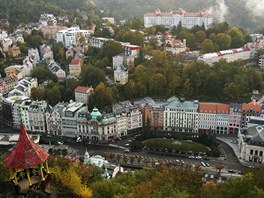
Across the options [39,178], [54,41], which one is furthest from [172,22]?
[39,178]

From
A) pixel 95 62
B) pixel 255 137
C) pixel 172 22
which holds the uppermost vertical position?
pixel 172 22

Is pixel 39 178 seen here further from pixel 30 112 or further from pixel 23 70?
pixel 23 70

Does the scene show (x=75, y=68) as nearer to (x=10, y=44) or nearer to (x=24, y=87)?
(x=24, y=87)

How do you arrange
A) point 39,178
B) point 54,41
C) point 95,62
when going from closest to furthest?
point 39,178
point 95,62
point 54,41

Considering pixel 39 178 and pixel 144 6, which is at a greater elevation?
pixel 144 6

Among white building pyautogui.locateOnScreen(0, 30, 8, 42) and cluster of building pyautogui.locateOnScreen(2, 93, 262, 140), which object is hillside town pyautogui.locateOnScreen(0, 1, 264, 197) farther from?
white building pyautogui.locateOnScreen(0, 30, 8, 42)
